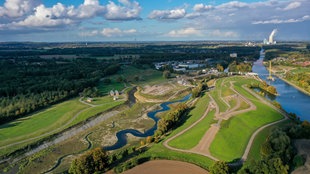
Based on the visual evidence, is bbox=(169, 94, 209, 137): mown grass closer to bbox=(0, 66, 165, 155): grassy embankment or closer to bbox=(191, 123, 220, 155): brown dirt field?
bbox=(191, 123, 220, 155): brown dirt field

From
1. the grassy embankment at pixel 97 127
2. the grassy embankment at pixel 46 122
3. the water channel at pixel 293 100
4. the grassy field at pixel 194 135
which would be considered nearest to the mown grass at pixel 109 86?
the grassy embankment at pixel 97 127

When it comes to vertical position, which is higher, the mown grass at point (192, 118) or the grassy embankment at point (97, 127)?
the mown grass at point (192, 118)

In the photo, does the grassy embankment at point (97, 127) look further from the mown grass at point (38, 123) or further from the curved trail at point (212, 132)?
the curved trail at point (212, 132)

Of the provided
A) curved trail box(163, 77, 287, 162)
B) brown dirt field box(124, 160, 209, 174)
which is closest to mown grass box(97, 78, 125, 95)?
curved trail box(163, 77, 287, 162)

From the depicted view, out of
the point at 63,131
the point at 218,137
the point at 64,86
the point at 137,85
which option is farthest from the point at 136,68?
the point at 218,137

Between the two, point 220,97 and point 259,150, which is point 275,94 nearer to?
point 220,97
